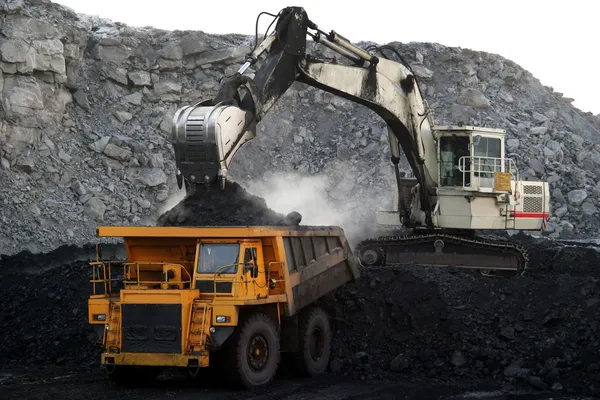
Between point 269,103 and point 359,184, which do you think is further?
point 359,184

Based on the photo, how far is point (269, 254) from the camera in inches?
479

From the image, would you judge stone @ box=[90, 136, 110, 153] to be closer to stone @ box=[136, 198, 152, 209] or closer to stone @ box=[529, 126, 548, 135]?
stone @ box=[136, 198, 152, 209]

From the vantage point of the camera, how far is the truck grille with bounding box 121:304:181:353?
11.2m

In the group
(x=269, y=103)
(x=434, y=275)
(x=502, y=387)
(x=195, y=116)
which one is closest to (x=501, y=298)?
(x=434, y=275)

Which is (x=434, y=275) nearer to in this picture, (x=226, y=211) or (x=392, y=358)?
(x=392, y=358)

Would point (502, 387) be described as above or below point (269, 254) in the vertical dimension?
below

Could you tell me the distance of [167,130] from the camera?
34.4 metres

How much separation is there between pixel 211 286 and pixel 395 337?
4060mm

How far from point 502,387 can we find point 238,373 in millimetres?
3733

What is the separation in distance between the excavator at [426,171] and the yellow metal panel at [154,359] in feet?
18.0

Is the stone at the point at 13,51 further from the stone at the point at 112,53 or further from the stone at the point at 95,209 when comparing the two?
the stone at the point at 95,209

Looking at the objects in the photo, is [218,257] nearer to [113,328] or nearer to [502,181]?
[113,328]

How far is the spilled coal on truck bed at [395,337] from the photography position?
12.2 meters

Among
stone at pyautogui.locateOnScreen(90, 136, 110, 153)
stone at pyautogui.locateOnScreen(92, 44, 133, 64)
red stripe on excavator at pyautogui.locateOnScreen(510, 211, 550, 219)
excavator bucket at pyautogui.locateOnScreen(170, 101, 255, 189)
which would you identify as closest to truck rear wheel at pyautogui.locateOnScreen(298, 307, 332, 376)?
excavator bucket at pyautogui.locateOnScreen(170, 101, 255, 189)
